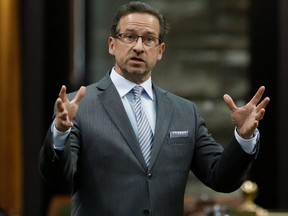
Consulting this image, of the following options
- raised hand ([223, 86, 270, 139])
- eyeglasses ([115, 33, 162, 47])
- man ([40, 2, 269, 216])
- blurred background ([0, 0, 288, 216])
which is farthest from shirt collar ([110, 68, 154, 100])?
blurred background ([0, 0, 288, 216])

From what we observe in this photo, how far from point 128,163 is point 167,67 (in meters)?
3.47

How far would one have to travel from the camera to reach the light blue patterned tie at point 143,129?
2.42 metres

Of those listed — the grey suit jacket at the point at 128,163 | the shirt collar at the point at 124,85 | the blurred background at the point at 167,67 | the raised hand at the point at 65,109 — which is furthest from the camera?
the blurred background at the point at 167,67

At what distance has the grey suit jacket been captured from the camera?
236cm

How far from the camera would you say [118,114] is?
243cm

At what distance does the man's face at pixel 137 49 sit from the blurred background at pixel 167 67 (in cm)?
277

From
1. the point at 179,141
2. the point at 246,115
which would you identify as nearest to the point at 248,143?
the point at 246,115

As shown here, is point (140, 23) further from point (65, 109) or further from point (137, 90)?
point (65, 109)

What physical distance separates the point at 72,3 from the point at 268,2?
4.40ft

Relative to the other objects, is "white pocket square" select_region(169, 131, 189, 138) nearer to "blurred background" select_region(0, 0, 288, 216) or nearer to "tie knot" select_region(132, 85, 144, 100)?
"tie knot" select_region(132, 85, 144, 100)

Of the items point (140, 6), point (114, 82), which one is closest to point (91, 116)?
point (114, 82)

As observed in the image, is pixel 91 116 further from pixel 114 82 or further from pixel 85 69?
pixel 85 69

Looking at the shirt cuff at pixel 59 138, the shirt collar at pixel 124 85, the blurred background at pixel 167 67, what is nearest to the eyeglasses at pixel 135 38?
the shirt collar at pixel 124 85

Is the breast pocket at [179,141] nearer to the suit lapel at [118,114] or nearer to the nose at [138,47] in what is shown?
the suit lapel at [118,114]
